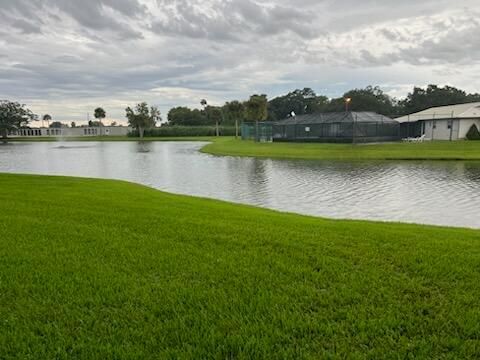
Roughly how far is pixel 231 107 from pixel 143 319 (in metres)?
59.0

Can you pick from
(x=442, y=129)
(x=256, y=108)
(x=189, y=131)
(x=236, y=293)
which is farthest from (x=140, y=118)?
(x=236, y=293)

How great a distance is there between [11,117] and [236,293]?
102m

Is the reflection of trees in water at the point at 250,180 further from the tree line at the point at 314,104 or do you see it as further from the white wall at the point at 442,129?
the tree line at the point at 314,104

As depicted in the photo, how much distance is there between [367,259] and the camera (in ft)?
14.1

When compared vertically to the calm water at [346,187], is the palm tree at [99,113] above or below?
above

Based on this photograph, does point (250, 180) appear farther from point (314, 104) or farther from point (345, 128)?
point (314, 104)

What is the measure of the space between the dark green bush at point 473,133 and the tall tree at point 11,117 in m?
89.9

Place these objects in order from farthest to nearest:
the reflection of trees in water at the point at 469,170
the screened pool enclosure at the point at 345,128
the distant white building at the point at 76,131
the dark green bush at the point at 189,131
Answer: the distant white building at the point at 76,131 < the dark green bush at the point at 189,131 < the screened pool enclosure at the point at 345,128 < the reflection of trees in water at the point at 469,170

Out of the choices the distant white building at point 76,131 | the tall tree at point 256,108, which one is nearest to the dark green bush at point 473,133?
the tall tree at point 256,108

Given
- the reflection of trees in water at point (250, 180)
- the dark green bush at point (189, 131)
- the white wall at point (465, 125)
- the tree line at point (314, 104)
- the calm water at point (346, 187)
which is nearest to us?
the calm water at point (346, 187)

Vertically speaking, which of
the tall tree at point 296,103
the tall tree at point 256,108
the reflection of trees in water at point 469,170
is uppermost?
the tall tree at point 296,103

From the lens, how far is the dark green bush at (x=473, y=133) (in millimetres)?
36094

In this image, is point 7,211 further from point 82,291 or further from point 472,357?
point 472,357

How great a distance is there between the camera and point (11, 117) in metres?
90.1
